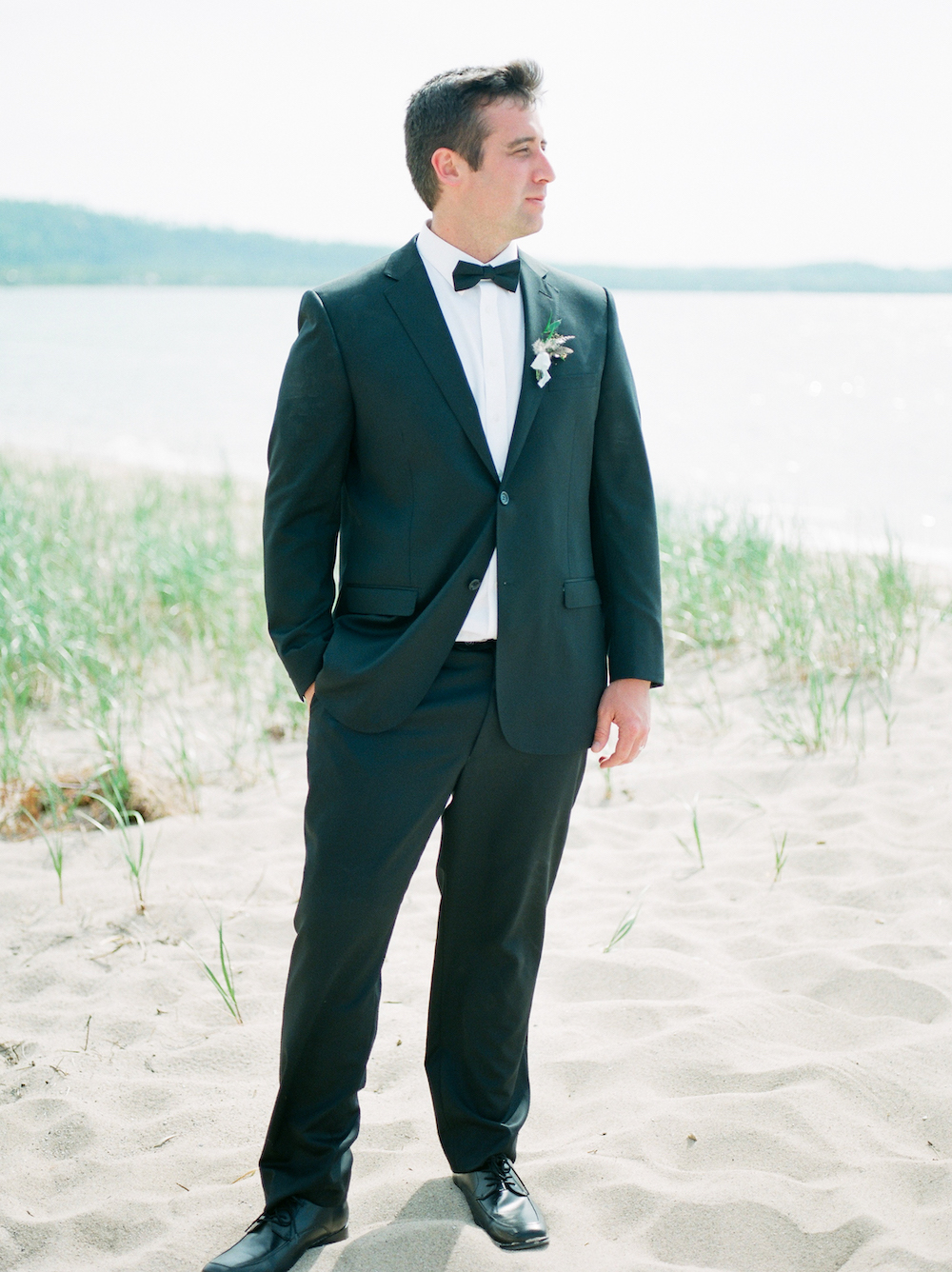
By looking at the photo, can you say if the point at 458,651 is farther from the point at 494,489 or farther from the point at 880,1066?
the point at 880,1066

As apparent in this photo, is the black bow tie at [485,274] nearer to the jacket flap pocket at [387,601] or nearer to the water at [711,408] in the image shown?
the jacket flap pocket at [387,601]

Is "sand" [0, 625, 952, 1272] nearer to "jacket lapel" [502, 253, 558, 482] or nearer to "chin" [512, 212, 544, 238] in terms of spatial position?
"jacket lapel" [502, 253, 558, 482]

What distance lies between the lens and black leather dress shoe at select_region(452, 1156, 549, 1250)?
1.99 metres

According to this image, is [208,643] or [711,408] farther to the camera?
[711,408]

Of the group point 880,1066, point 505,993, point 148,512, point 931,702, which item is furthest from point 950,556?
point 505,993

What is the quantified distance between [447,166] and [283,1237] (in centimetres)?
190

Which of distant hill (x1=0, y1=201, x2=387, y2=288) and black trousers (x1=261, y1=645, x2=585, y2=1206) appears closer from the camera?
black trousers (x1=261, y1=645, x2=585, y2=1206)

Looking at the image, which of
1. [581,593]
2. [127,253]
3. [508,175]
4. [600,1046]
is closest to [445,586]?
[581,593]

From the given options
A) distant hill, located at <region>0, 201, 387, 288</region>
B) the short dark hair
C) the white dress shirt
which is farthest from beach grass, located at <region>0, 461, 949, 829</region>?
distant hill, located at <region>0, 201, 387, 288</region>

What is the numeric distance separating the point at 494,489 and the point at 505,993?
37.0 inches

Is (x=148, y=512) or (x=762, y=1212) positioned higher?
(x=148, y=512)

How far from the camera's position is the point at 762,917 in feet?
10.3

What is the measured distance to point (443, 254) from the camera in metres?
1.95

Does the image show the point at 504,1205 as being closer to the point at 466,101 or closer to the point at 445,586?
the point at 445,586
